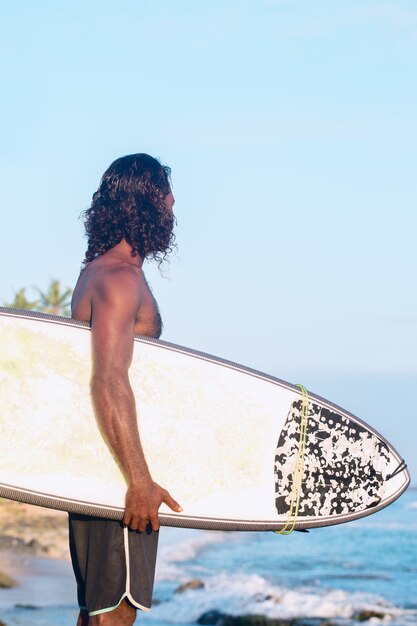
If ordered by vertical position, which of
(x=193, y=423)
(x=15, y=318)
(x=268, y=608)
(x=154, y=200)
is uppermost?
(x=154, y=200)

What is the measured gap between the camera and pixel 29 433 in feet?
13.9

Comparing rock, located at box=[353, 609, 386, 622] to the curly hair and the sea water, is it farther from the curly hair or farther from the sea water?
the curly hair

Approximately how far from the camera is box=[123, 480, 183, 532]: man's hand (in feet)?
12.5

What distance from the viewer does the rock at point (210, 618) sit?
1517 centimetres

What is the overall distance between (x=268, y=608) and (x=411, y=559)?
10709mm

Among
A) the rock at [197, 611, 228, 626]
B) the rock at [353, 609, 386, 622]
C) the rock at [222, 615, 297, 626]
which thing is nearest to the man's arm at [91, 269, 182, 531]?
the rock at [197, 611, 228, 626]

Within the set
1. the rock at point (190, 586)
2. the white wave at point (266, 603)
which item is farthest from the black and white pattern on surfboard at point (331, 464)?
the rock at point (190, 586)

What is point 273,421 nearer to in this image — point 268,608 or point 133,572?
point 133,572

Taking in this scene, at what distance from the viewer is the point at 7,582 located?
47.8 ft

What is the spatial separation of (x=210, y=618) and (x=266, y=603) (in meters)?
2.99

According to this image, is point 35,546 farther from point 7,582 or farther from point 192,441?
point 192,441

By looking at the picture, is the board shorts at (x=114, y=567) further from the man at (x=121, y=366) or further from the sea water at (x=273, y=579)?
the sea water at (x=273, y=579)

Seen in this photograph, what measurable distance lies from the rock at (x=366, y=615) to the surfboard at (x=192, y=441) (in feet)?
41.2

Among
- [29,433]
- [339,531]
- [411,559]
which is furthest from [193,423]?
[339,531]
